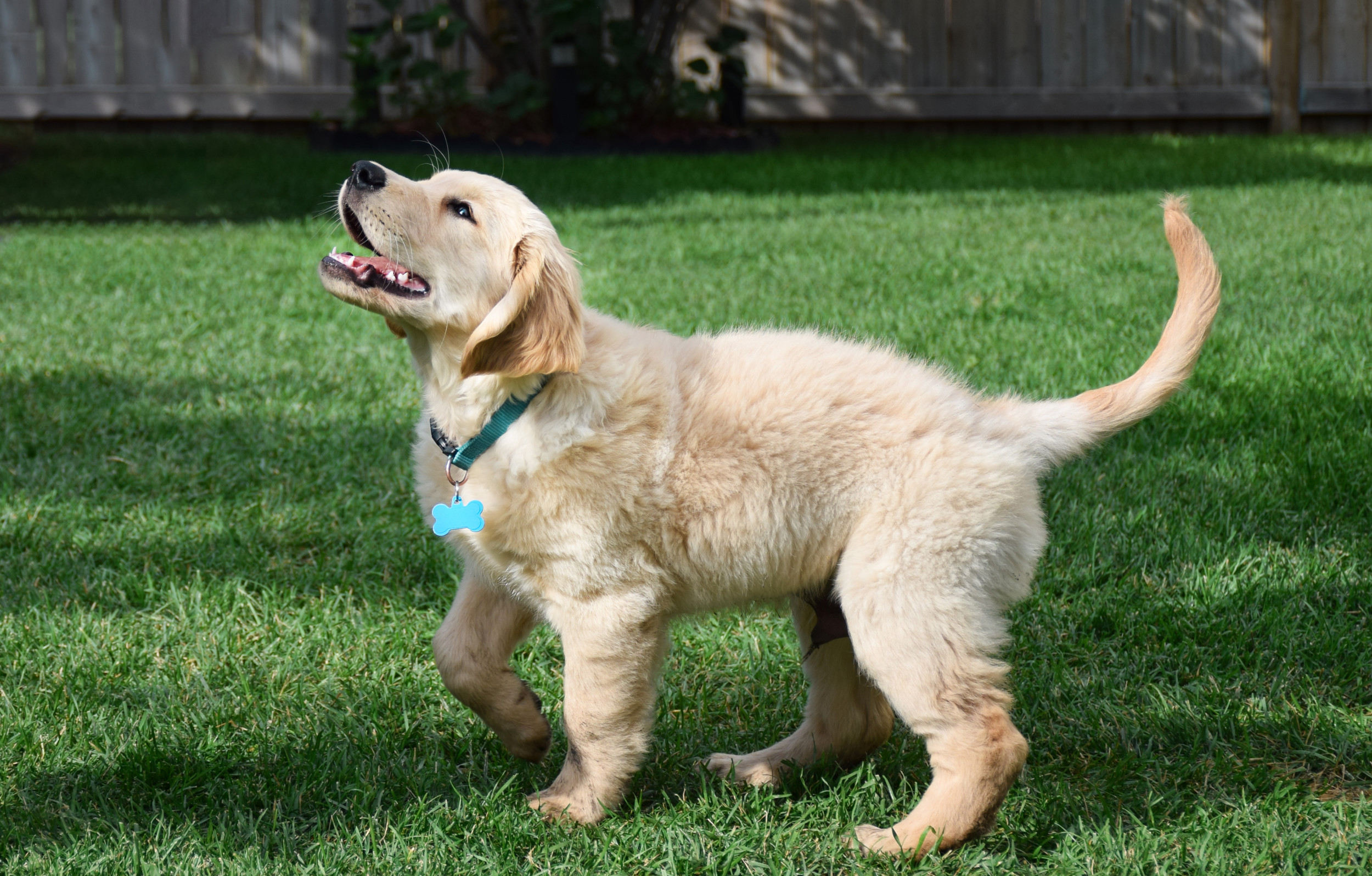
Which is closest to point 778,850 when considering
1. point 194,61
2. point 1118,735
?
point 1118,735

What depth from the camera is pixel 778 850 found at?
216cm

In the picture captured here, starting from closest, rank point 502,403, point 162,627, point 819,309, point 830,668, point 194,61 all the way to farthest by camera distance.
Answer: point 502,403 → point 830,668 → point 162,627 → point 819,309 → point 194,61

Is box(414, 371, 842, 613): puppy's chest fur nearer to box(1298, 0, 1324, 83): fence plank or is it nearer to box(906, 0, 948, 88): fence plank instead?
→ box(906, 0, 948, 88): fence plank

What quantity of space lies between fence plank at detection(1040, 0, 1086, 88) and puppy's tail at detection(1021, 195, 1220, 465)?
41.4ft

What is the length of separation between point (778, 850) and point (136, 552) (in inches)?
77.8

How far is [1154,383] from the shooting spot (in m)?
2.34

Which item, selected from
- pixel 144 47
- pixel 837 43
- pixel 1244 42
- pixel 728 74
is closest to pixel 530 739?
pixel 728 74

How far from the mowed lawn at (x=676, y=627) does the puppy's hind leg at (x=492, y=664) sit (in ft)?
0.29

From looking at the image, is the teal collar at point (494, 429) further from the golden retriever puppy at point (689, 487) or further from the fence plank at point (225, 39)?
the fence plank at point (225, 39)

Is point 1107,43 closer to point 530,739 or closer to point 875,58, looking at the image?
point 875,58

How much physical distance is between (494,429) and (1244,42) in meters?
13.9

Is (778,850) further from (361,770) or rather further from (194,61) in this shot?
(194,61)

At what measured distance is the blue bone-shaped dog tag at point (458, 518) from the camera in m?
2.18

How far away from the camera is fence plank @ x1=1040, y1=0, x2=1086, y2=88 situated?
1399 cm
